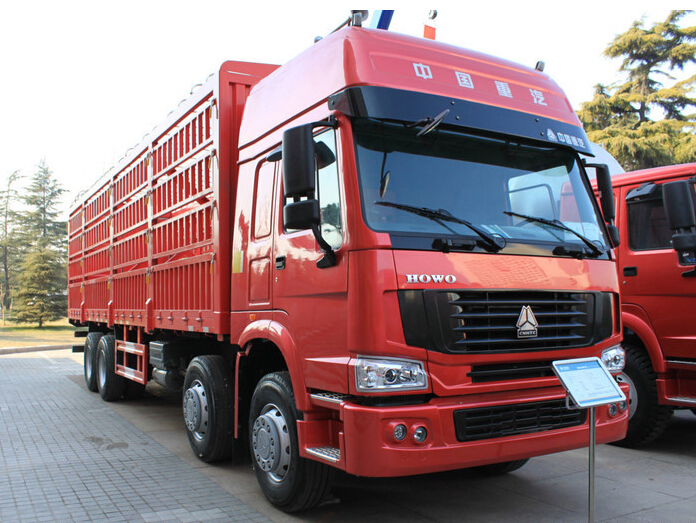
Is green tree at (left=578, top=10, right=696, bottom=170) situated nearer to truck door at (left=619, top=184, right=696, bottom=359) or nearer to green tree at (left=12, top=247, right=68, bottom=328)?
truck door at (left=619, top=184, right=696, bottom=359)

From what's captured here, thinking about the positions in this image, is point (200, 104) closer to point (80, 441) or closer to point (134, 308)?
point (134, 308)

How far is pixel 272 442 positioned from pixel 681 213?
3794 millimetres

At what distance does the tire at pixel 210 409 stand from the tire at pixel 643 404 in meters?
3.80

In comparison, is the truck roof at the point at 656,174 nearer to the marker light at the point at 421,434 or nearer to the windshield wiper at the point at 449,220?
the windshield wiper at the point at 449,220

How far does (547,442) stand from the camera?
3.85m

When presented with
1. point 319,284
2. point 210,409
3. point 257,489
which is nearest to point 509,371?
point 319,284

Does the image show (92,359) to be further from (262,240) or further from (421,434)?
(421,434)

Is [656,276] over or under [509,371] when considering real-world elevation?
over

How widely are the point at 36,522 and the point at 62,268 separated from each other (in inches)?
1610

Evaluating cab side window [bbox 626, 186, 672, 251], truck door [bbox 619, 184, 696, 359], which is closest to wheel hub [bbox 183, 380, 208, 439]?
truck door [bbox 619, 184, 696, 359]

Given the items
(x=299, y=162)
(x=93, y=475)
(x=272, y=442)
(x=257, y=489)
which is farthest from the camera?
(x=93, y=475)

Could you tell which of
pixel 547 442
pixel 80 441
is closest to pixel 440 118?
pixel 547 442

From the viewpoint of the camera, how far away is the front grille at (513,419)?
11.8 feet

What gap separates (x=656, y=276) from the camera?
6.13m
